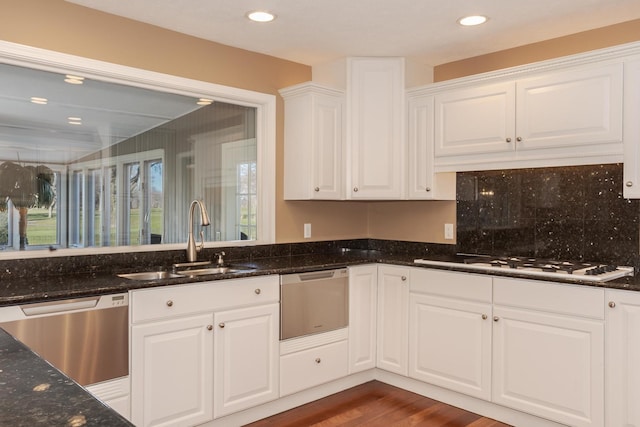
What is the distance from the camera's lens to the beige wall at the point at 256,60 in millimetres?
2771

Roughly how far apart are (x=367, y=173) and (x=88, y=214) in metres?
1.91

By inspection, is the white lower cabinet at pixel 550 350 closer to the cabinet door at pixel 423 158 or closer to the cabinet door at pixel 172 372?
the cabinet door at pixel 423 158

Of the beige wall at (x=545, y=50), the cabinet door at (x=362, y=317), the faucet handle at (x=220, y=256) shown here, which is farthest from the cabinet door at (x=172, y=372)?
the beige wall at (x=545, y=50)

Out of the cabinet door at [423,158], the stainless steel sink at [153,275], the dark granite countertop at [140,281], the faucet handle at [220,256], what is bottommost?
the stainless steel sink at [153,275]

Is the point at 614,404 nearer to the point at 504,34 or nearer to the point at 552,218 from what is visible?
the point at 552,218

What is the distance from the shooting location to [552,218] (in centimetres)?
335

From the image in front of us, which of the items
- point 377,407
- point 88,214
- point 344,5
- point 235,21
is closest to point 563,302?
point 377,407

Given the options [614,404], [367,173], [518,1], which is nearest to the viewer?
[614,404]

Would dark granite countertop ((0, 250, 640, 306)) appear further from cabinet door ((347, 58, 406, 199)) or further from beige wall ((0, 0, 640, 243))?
cabinet door ((347, 58, 406, 199))

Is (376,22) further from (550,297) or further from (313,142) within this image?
(550,297)

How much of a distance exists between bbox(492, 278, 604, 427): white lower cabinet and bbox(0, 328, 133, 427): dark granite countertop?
248 centimetres

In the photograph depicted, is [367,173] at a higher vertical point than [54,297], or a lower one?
higher

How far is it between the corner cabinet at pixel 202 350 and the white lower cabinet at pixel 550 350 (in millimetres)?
1339

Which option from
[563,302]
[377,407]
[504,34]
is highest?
[504,34]
